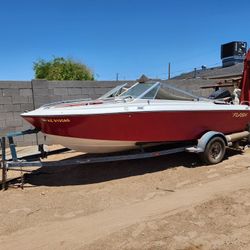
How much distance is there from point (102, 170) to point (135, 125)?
4.73 ft

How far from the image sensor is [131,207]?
5328mm

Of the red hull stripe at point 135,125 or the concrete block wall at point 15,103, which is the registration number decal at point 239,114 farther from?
the concrete block wall at point 15,103

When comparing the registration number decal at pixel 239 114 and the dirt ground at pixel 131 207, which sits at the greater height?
the registration number decal at pixel 239 114

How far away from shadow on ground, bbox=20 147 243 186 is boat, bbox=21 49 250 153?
0.56m

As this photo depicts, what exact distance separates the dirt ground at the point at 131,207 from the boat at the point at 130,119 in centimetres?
73

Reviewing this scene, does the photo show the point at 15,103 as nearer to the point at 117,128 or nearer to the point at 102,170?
the point at 102,170

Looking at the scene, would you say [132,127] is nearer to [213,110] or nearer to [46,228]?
[213,110]

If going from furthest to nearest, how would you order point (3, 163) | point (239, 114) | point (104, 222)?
point (239, 114), point (3, 163), point (104, 222)

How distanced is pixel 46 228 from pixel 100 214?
0.81m

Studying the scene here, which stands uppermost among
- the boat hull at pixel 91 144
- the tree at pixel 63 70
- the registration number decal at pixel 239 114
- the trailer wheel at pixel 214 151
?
the tree at pixel 63 70

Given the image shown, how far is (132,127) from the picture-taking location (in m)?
6.63

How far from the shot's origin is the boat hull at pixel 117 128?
249 inches

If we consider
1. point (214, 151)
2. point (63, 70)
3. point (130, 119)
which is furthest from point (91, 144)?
point (63, 70)

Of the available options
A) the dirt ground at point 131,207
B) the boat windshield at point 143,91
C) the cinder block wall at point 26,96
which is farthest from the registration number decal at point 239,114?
the cinder block wall at point 26,96
